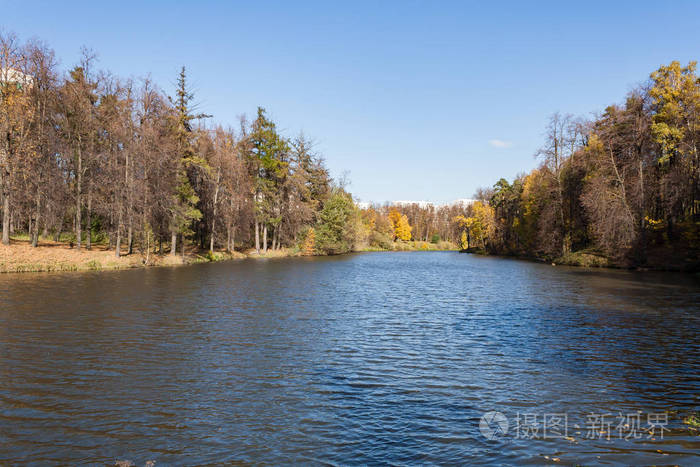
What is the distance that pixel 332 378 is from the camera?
1045cm

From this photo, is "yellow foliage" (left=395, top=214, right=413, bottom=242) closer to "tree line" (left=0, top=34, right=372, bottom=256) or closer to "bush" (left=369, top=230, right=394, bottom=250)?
"bush" (left=369, top=230, right=394, bottom=250)

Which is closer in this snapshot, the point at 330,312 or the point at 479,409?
the point at 479,409

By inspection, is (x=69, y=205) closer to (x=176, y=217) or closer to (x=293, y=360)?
(x=176, y=217)

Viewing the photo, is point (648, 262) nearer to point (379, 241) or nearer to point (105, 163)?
point (105, 163)

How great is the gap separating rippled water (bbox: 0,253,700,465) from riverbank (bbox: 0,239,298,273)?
Answer: 46.2 ft

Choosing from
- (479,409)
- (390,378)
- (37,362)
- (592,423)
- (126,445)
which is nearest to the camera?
(126,445)

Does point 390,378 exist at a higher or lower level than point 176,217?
lower

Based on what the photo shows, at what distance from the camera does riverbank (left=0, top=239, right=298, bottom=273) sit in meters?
32.3

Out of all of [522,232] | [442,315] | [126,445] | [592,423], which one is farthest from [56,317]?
[522,232]

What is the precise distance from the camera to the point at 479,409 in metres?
8.59

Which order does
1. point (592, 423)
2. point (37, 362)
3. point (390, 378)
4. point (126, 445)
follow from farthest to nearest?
1. point (37, 362)
2. point (390, 378)
3. point (592, 423)
4. point (126, 445)

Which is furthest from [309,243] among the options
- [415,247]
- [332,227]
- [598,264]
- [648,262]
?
[415,247]

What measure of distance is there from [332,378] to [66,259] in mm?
33914

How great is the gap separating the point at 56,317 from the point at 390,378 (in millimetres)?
13782
